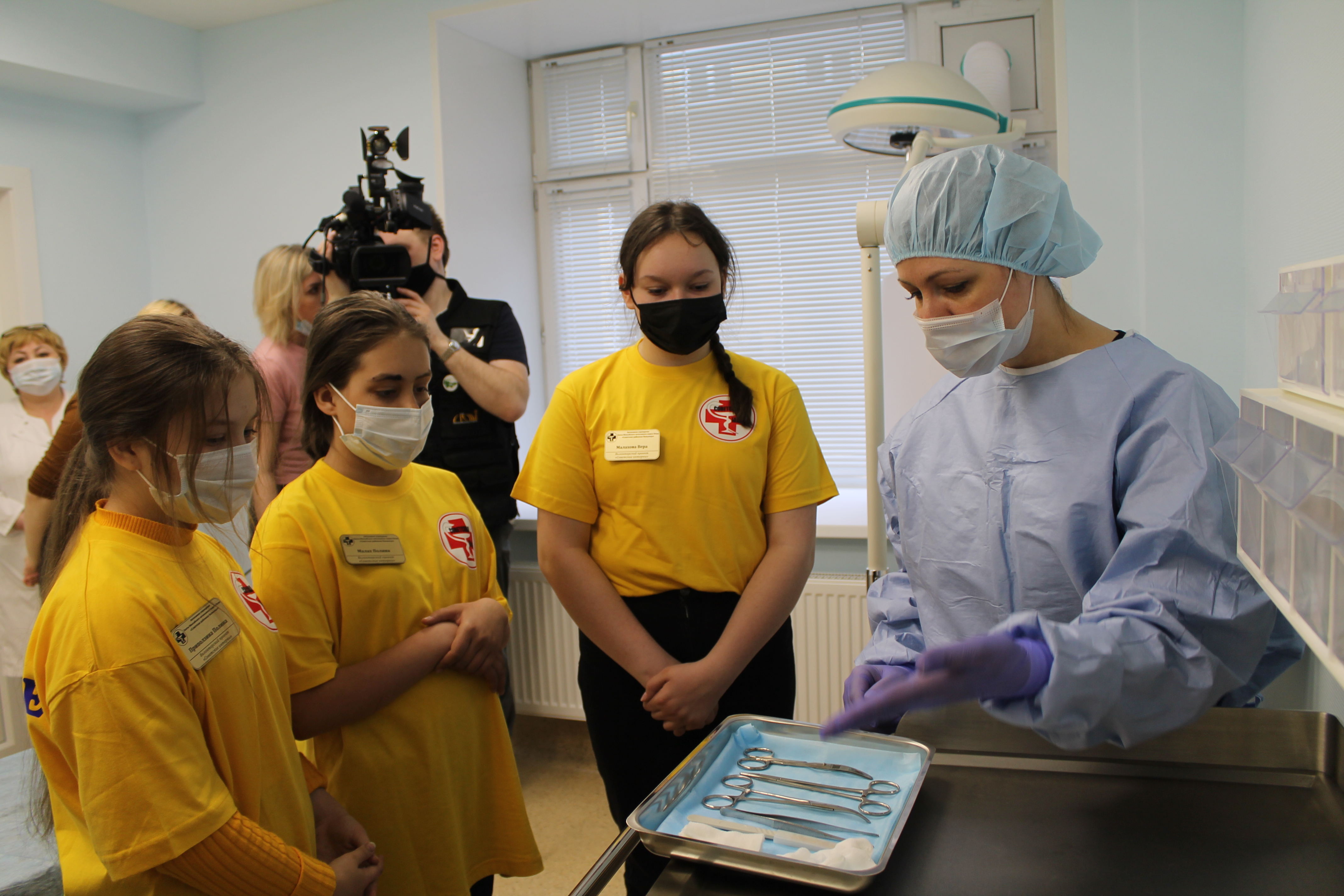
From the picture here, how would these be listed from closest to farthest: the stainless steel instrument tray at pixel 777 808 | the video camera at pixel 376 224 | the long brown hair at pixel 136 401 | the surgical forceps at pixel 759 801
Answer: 1. the stainless steel instrument tray at pixel 777 808
2. the surgical forceps at pixel 759 801
3. the long brown hair at pixel 136 401
4. the video camera at pixel 376 224

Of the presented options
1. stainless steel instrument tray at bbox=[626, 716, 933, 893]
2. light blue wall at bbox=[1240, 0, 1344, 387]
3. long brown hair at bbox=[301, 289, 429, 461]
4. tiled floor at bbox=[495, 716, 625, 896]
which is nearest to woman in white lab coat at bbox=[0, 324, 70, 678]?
tiled floor at bbox=[495, 716, 625, 896]

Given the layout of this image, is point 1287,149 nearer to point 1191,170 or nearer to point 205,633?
point 1191,170

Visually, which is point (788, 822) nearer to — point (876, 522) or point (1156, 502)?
point (1156, 502)

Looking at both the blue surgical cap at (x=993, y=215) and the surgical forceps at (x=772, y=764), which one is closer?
the surgical forceps at (x=772, y=764)

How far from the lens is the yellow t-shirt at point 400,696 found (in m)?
1.24

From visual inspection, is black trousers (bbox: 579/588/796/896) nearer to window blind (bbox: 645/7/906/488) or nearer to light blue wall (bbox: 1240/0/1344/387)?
light blue wall (bbox: 1240/0/1344/387)

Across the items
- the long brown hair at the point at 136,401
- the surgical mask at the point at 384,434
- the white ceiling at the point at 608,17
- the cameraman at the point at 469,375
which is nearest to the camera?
the long brown hair at the point at 136,401

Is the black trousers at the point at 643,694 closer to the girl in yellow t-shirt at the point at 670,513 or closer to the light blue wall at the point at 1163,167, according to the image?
the girl in yellow t-shirt at the point at 670,513

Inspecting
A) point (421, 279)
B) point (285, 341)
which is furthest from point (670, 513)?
point (285, 341)

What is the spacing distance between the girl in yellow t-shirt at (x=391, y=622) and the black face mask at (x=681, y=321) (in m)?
0.39

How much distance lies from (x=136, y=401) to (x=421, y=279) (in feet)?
4.66

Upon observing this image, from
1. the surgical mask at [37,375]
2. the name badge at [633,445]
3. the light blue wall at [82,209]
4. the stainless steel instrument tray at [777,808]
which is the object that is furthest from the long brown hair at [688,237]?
the light blue wall at [82,209]

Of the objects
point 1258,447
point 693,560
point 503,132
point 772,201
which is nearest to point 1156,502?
point 1258,447

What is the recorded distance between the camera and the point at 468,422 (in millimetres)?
2430
